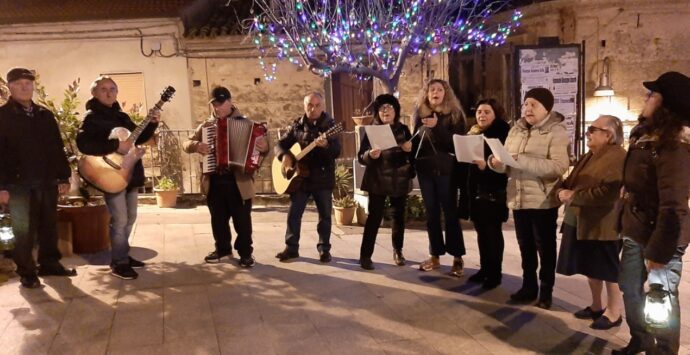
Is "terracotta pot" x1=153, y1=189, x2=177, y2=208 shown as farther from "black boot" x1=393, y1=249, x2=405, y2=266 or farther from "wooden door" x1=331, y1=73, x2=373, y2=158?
"black boot" x1=393, y1=249, x2=405, y2=266

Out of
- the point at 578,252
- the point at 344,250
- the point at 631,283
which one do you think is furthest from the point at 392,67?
the point at 631,283

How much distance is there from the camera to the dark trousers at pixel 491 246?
4730 mm

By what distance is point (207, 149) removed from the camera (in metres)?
5.31

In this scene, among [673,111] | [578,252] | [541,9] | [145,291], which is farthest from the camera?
[541,9]

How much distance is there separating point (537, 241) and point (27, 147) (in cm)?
448

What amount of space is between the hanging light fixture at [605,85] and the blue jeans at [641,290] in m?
8.50

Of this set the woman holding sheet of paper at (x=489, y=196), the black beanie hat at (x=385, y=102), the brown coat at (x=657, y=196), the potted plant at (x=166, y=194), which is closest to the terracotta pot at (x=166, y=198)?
the potted plant at (x=166, y=194)

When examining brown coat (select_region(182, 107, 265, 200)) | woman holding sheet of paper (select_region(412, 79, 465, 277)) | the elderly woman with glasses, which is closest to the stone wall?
woman holding sheet of paper (select_region(412, 79, 465, 277))

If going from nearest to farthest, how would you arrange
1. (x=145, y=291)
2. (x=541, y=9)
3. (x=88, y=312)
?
(x=88, y=312), (x=145, y=291), (x=541, y=9)

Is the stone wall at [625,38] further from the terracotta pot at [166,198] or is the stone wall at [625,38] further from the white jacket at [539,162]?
the terracotta pot at [166,198]

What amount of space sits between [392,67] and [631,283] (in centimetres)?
572

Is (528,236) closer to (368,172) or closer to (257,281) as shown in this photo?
(368,172)

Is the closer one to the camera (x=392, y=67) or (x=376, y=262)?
(x=376, y=262)

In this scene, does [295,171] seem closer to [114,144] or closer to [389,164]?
[389,164]
